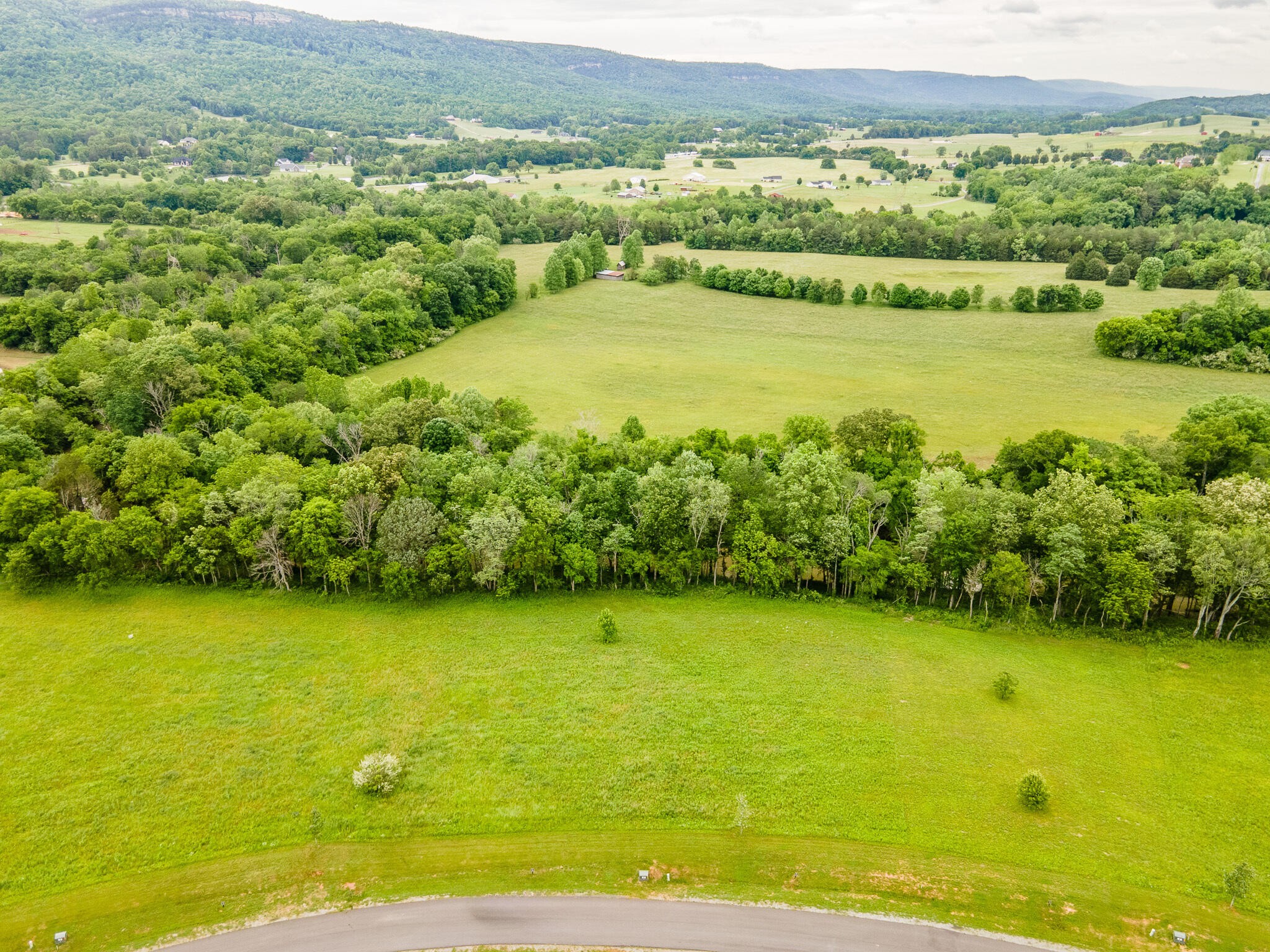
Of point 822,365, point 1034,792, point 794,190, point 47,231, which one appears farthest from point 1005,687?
point 794,190

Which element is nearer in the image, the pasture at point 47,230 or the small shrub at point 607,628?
the small shrub at point 607,628

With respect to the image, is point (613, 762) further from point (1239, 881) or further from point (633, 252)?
point (633, 252)

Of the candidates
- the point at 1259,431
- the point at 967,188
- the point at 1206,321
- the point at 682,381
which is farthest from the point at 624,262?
the point at 967,188

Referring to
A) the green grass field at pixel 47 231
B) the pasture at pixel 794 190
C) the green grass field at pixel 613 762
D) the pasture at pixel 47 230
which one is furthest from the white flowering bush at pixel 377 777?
the pasture at pixel 794 190

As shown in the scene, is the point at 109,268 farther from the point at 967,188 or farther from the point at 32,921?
the point at 967,188

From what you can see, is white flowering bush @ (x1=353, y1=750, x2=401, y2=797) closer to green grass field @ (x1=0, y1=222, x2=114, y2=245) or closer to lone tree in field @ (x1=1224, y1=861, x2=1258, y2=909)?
lone tree in field @ (x1=1224, y1=861, x2=1258, y2=909)

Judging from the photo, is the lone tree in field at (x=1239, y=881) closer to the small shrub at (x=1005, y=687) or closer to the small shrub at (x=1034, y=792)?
the small shrub at (x=1034, y=792)

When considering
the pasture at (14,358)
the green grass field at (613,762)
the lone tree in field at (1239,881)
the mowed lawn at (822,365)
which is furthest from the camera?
the pasture at (14,358)
